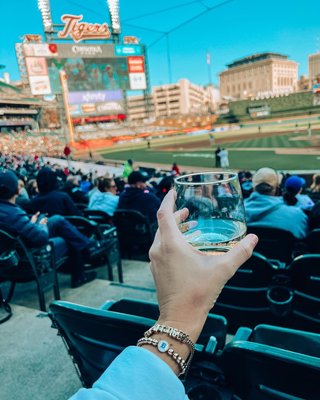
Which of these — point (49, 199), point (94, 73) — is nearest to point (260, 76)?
point (94, 73)

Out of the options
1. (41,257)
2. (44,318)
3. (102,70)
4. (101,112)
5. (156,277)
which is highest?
(102,70)

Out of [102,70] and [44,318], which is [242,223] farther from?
[102,70]

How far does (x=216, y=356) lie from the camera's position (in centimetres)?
107

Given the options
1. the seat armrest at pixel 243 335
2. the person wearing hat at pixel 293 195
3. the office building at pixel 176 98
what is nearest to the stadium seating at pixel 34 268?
the seat armrest at pixel 243 335

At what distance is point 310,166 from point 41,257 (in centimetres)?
1597

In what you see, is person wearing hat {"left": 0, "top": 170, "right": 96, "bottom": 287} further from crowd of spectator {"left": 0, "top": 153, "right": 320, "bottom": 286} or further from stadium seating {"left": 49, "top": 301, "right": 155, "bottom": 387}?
stadium seating {"left": 49, "top": 301, "right": 155, "bottom": 387}

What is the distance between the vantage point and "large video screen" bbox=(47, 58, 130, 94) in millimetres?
59906

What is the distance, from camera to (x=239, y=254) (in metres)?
0.70

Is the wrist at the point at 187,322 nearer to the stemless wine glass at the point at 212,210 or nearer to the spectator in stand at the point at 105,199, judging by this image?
the stemless wine glass at the point at 212,210

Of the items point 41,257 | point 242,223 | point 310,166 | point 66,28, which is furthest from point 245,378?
point 66,28

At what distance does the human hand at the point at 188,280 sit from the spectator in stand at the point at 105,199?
417 centimetres

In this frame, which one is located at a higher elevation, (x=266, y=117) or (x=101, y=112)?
(x=101, y=112)

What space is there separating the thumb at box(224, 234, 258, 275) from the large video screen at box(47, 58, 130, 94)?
64.6 meters

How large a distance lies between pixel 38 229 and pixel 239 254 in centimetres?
242
